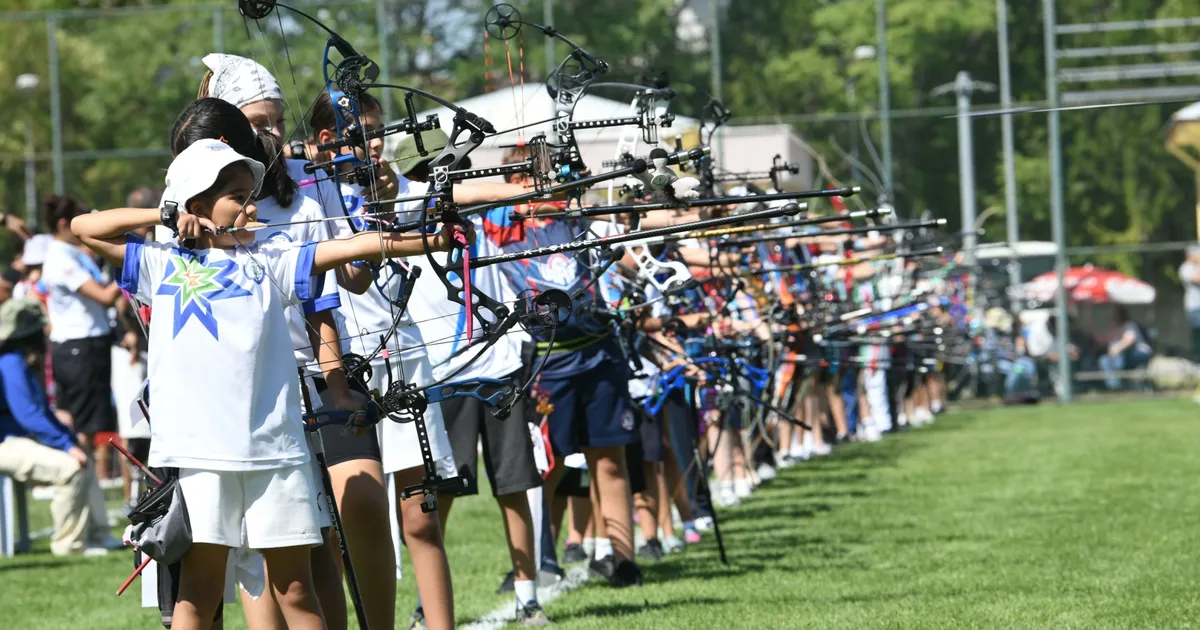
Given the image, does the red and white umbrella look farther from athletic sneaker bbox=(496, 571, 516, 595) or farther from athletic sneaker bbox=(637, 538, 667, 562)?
athletic sneaker bbox=(496, 571, 516, 595)

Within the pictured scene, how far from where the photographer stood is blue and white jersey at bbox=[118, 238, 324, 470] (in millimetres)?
4102

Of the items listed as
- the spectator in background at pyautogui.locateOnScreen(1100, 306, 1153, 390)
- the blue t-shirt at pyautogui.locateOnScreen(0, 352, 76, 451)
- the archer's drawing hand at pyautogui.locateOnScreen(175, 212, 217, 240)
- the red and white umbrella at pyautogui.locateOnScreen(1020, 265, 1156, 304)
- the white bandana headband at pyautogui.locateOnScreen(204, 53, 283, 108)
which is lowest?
the spectator in background at pyautogui.locateOnScreen(1100, 306, 1153, 390)

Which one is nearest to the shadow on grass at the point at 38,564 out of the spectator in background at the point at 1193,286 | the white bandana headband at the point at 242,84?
the white bandana headband at the point at 242,84

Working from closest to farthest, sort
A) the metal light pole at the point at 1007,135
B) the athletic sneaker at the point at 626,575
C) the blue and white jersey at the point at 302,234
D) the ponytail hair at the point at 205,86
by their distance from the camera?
the blue and white jersey at the point at 302,234, the ponytail hair at the point at 205,86, the athletic sneaker at the point at 626,575, the metal light pole at the point at 1007,135

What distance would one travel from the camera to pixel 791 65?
3033cm

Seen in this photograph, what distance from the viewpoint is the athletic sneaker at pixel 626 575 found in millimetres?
7637

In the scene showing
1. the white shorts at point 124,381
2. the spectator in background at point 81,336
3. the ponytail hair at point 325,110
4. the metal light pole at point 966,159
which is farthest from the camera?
the metal light pole at point 966,159

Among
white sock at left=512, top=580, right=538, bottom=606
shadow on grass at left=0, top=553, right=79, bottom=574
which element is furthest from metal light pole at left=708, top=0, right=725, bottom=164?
white sock at left=512, top=580, right=538, bottom=606

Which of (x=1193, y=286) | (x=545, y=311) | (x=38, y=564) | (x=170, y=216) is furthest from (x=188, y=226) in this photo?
(x=1193, y=286)

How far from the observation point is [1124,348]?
26.4 metres

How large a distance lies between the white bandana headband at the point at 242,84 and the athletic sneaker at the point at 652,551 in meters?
4.22

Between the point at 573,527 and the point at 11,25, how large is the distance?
86.3 ft

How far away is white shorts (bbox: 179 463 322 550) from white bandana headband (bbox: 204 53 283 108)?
1406 mm

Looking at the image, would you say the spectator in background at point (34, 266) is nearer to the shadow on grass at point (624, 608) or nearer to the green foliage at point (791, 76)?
the shadow on grass at point (624, 608)
